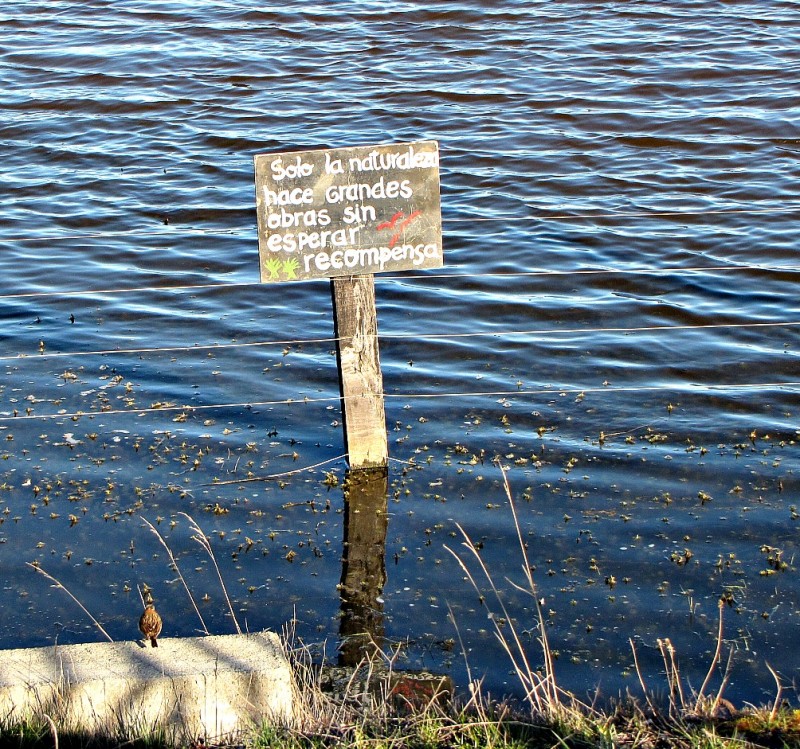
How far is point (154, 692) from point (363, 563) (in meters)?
2.11

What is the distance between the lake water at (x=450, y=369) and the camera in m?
5.99

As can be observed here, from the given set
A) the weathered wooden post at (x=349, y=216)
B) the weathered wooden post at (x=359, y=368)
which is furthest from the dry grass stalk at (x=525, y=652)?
the weathered wooden post at (x=349, y=216)

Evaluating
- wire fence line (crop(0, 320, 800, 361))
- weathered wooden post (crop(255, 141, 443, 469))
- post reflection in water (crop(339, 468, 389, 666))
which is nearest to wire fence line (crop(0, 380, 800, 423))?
wire fence line (crop(0, 320, 800, 361))

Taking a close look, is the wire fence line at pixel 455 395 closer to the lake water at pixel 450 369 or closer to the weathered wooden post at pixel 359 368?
the lake water at pixel 450 369

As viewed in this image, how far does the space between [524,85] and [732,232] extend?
650 cm

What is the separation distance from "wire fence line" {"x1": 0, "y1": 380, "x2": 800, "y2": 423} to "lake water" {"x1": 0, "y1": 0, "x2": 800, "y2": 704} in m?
0.04

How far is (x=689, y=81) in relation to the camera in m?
17.9

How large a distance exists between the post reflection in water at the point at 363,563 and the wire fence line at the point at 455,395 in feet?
3.81

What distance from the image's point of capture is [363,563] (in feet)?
20.8

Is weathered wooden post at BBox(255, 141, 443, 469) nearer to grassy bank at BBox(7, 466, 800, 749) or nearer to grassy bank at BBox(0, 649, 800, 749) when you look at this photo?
grassy bank at BBox(7, 466, 800, 749)

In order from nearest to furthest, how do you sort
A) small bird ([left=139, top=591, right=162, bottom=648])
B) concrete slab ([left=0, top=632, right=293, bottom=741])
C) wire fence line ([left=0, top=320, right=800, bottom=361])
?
concrete slab ([left=0, top=632, right=293, bottom=741]), small bird ([left=139, top=591, right=162, bottom=648]), wire fence line ([left=0, top=320, right=800, bottom=361])

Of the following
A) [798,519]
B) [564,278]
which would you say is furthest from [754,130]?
[798,519]

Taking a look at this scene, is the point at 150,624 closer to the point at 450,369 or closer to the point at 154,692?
the point at 154,692

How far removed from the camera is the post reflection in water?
564 cm
